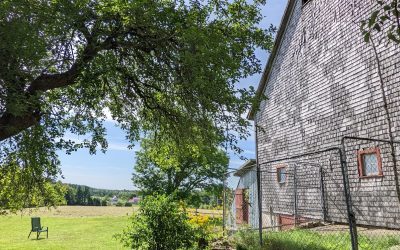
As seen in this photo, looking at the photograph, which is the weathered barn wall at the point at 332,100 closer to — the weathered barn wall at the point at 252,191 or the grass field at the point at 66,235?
the weathered barn wall at the point at 252,191

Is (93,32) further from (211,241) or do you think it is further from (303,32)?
(303,32)

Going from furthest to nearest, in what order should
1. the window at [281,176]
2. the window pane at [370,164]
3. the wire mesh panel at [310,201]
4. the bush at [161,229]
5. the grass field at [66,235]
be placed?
the grass field at [66,235] < the window at [281,176] < the window pane at [370,164] < the wire mesh panel at [310,201] < the bush at [161,229]

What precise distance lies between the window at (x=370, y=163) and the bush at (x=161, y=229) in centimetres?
592

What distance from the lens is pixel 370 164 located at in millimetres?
11648

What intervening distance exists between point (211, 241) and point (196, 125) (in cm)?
422

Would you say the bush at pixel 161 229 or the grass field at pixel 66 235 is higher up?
the bush at pixel 161 229

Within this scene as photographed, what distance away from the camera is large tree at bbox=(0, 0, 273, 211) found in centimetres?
711

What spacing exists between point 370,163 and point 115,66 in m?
8.12

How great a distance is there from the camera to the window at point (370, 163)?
11211mm

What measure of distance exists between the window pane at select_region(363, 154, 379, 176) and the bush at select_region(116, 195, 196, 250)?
5.96 m

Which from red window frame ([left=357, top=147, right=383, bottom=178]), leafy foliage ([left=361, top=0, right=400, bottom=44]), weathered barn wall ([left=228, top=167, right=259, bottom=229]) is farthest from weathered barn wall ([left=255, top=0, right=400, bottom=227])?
leafy foliage ([left=361, top=0, right=400, bottom=44])

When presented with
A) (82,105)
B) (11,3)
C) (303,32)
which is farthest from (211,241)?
(303,32)

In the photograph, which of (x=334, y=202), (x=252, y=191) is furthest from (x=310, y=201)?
(x=252, y=191)

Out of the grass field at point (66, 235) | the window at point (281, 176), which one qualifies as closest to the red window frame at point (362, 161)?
the window at point (281, 176)
